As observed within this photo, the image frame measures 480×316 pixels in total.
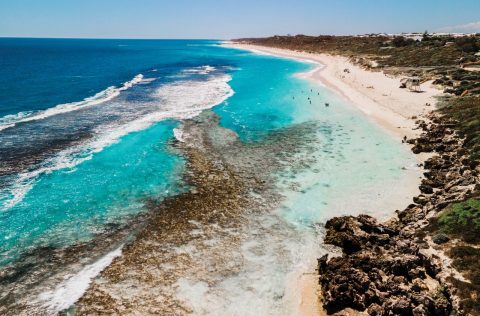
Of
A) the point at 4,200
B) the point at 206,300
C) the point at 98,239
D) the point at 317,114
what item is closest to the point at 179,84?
the point at 317,114

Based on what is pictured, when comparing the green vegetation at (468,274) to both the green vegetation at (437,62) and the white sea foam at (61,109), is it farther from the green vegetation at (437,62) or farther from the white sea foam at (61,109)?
the white sea foam at (61,109)

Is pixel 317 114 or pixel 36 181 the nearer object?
pixel 36 181

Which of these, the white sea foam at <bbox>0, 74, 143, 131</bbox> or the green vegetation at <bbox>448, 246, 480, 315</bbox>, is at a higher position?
the white sea foam at <bbox>0, 74, 143, 131</bbox>

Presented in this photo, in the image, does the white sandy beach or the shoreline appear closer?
the shoreline

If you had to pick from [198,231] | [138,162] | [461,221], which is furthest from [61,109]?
[461,221]

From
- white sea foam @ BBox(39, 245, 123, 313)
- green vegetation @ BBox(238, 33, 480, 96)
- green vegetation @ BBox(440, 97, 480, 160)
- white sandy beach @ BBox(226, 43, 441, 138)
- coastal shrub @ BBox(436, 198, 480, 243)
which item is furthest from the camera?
green vegetation @ BBox(238, 33, 480, 96)

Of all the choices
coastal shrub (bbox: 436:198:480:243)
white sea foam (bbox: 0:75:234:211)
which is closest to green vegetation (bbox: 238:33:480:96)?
coastal shrub (bbox: 436:198:480:243)

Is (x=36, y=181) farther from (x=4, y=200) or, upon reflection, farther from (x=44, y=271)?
(x=44, y=271)

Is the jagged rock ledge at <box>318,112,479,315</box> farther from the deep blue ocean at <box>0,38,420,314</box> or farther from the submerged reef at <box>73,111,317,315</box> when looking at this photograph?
the submerged reef at <box>73,111,317,315</box>
